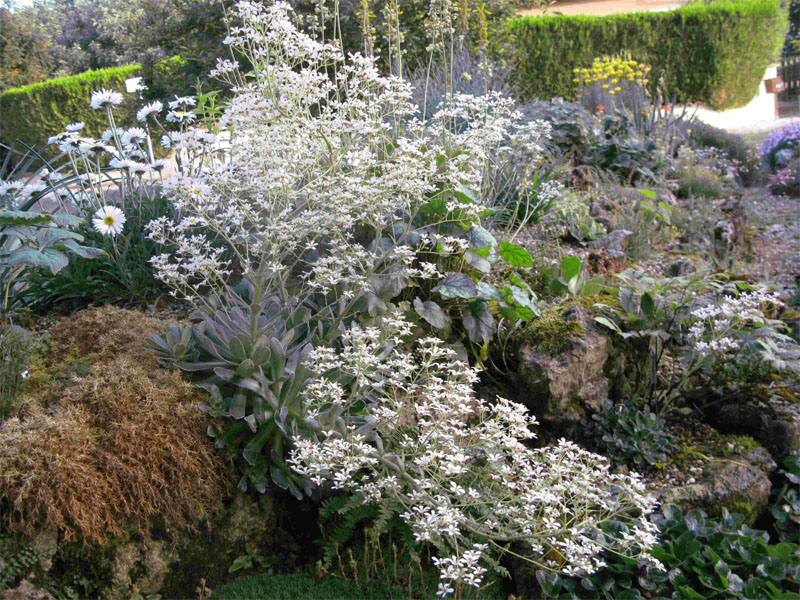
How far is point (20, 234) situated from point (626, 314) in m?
2.74

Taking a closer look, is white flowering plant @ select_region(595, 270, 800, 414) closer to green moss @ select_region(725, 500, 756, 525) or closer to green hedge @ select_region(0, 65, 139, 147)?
green moss @ select_region(725, 500, 756, 525)

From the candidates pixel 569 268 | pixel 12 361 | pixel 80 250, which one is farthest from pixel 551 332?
pixel 12 361

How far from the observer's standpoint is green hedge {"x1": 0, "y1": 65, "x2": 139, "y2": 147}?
14.4 m

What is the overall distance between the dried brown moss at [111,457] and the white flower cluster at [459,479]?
1.38ft

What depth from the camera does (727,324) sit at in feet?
9.66

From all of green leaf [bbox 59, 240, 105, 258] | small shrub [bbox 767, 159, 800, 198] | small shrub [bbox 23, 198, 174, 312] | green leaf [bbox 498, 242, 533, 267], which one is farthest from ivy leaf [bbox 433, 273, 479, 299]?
small shrub [bbox 767, 159, 800, 198]

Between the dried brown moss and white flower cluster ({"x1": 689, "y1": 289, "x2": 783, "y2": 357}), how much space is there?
2121 millimetres

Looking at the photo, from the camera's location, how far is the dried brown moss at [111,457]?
2.04m

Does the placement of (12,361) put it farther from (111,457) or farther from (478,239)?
(478,239)

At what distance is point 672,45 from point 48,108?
14.5 m

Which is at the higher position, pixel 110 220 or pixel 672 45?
pixel 110 220

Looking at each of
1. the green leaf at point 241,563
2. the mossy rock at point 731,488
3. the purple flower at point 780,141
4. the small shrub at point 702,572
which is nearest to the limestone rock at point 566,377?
the mossy rock at point 731,488

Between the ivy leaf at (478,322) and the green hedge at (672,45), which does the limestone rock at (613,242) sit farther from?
the green hedge at (672,45)

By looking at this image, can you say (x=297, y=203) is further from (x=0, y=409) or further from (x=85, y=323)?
(x=0, y=409)
